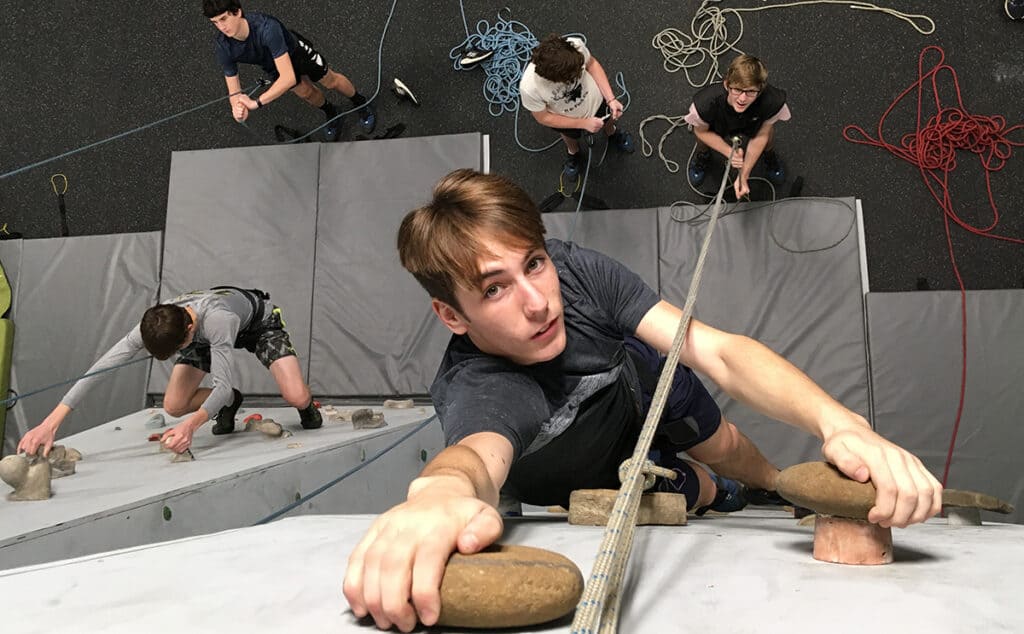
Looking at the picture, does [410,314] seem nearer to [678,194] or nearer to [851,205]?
[678,194]

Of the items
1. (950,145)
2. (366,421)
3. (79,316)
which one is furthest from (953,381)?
(79,316)

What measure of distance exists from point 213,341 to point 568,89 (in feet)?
5.87

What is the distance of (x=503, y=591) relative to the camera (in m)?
0.65

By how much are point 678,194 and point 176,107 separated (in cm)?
316

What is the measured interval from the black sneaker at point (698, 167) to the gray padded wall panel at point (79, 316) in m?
2.85

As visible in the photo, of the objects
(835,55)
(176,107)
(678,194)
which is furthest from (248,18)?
(835,55)

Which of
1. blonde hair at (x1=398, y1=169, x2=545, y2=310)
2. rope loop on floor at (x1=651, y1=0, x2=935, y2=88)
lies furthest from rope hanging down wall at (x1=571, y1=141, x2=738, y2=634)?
rope loop on floor at (x1=651, y1=0, x2=935, y2=88)

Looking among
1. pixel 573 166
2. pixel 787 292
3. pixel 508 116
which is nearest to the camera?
pixel 787 292

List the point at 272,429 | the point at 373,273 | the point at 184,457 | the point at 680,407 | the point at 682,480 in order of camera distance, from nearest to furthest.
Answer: the point at 680,407, the point at 682,480, the point at 184,457, the point at 272,429, the point at 373,273

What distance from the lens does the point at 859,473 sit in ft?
2.74

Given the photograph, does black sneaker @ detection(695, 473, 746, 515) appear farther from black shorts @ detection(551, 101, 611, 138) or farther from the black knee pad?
black shorts @ detection(551, 101, 611, 138)

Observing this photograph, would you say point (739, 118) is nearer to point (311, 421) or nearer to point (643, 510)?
point (311, 421)


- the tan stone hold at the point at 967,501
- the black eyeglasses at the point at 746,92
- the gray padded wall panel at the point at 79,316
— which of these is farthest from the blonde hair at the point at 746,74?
the gray padded wall panel at the point at 79,316

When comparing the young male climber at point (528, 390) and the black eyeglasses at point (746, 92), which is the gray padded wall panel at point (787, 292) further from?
the young male climber at point (528, 390)
